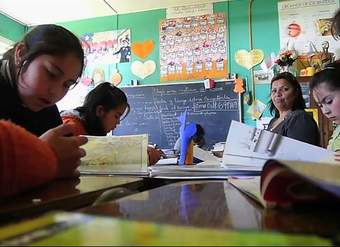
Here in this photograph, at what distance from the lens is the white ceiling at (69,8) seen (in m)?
3.26

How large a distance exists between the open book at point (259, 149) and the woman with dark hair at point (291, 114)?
1011 millimetres

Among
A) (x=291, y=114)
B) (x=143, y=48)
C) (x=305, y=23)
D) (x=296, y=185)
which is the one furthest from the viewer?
(x=143, y=48)

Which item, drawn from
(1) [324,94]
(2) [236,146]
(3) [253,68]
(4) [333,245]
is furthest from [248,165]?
(3) [253,68]

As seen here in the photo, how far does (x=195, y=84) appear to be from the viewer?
3305 millimetres

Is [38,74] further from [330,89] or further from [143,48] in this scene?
[143,48]

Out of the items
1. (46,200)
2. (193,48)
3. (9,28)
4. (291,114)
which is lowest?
(46,200)

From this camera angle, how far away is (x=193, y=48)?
3.38 metres

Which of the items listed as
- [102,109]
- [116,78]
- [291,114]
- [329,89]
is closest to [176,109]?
[116,78]

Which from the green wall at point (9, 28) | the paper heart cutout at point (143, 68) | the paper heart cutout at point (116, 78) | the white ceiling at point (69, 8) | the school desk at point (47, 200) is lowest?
the school desk at point (47, 200)

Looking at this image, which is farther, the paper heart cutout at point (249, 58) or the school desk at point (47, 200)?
the paper heart cutout at point (249, 58)

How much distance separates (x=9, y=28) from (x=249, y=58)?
Answer: 2232 mm

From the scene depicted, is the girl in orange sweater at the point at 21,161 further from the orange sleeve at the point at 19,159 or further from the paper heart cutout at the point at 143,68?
the paper heart cutout at the point at 143,68

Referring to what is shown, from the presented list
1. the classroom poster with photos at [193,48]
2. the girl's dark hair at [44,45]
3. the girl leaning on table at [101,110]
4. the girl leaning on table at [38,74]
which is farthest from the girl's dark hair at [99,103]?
the classroom poster with photos at [193,48]

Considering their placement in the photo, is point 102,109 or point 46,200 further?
point 102,109
